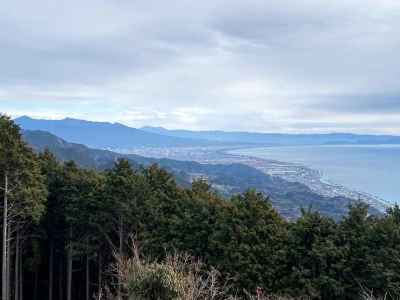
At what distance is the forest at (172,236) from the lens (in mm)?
17156

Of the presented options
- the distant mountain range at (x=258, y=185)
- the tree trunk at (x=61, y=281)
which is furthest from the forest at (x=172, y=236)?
the distant mountain range at (x=258, y=185)

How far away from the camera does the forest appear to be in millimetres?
17156

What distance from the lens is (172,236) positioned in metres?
21.6

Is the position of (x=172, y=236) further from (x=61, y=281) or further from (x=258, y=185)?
(x=258, y=185)

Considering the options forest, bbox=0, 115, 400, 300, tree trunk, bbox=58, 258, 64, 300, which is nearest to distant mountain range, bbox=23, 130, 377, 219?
tree trunk, bbox=58, 258, 64, 300

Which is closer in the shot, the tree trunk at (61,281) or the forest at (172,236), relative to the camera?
the forest at (172,236)

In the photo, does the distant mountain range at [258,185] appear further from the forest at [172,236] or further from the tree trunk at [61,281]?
the forest at [172,236]

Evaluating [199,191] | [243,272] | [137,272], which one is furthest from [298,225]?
[137,272]

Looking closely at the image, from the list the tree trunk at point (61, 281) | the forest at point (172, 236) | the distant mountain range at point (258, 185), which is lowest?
the distant mountain range at point (258, 185)

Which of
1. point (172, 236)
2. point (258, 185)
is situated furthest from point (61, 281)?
point (258, 185)

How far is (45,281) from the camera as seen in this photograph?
94.2 feet

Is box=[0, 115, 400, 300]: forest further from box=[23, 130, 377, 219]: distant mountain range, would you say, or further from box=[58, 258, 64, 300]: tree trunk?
box=[23, 130, 377, 219]: distant mountain range

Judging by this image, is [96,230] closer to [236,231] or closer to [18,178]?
[18,178]

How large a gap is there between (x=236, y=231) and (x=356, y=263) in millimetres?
5007
